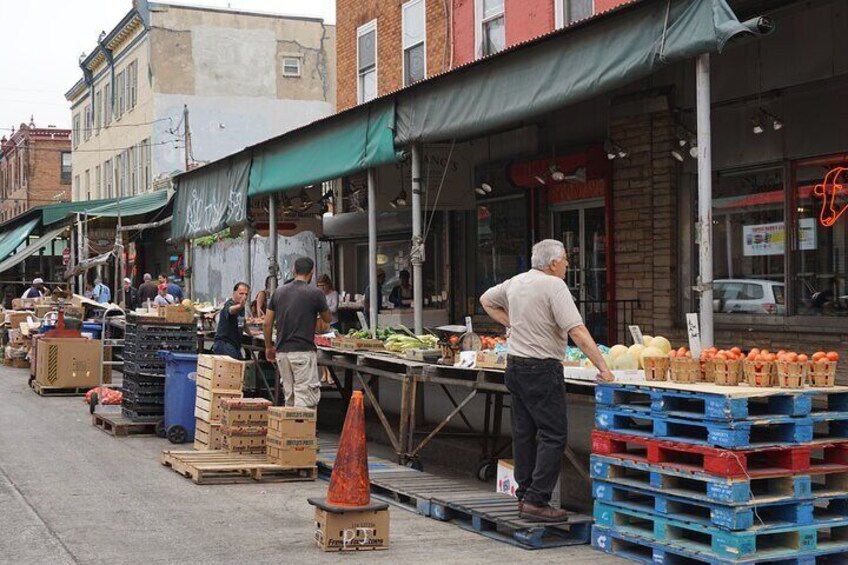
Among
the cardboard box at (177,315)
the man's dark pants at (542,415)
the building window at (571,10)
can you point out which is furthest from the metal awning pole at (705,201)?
Result: the building window at (571,10)

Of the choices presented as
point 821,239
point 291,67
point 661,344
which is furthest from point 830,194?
point 291,67

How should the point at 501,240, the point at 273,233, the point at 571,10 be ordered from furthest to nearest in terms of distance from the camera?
1. the point at 501,240
2. the point at 571,10
3. the point at 273,233

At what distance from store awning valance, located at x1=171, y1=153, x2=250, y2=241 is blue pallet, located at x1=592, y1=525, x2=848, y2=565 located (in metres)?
11.0

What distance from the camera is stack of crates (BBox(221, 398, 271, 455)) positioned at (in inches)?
445

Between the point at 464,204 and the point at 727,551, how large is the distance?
34.8ft

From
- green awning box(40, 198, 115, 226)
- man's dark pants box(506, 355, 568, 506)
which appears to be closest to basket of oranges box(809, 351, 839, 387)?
man's dark pants box(506, 355, 568, 506)

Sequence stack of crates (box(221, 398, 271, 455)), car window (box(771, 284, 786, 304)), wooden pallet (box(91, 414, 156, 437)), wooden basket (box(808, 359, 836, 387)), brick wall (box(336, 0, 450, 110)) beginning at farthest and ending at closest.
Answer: brick wall (box(336, 0, 450, 110)), wooden pallet (box(91, 414, 156, 437)), car window (box(771, 284, 786, 304)), stack of crates (box(221, 398, 271, 455)), wooden basket (box(808, 359, 836, 387))

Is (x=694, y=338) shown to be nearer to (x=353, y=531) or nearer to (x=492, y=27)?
(x=353, y=531)

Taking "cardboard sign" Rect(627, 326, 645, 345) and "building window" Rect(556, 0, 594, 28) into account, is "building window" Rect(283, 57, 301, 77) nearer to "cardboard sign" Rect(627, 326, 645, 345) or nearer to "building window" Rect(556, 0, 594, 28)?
"building window" Rect(556, 0, 594, 28)

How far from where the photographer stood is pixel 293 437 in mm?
10812

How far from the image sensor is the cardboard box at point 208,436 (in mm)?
12008

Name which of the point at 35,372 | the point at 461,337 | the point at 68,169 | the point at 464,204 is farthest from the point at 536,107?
the point at 68,169

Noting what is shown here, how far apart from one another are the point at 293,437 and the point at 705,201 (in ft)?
15.9

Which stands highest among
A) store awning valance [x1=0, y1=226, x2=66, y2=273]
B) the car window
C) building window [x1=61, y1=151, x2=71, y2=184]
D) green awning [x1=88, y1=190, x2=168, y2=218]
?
building window [x1=61, y1=151, x2=71, y2=184]
